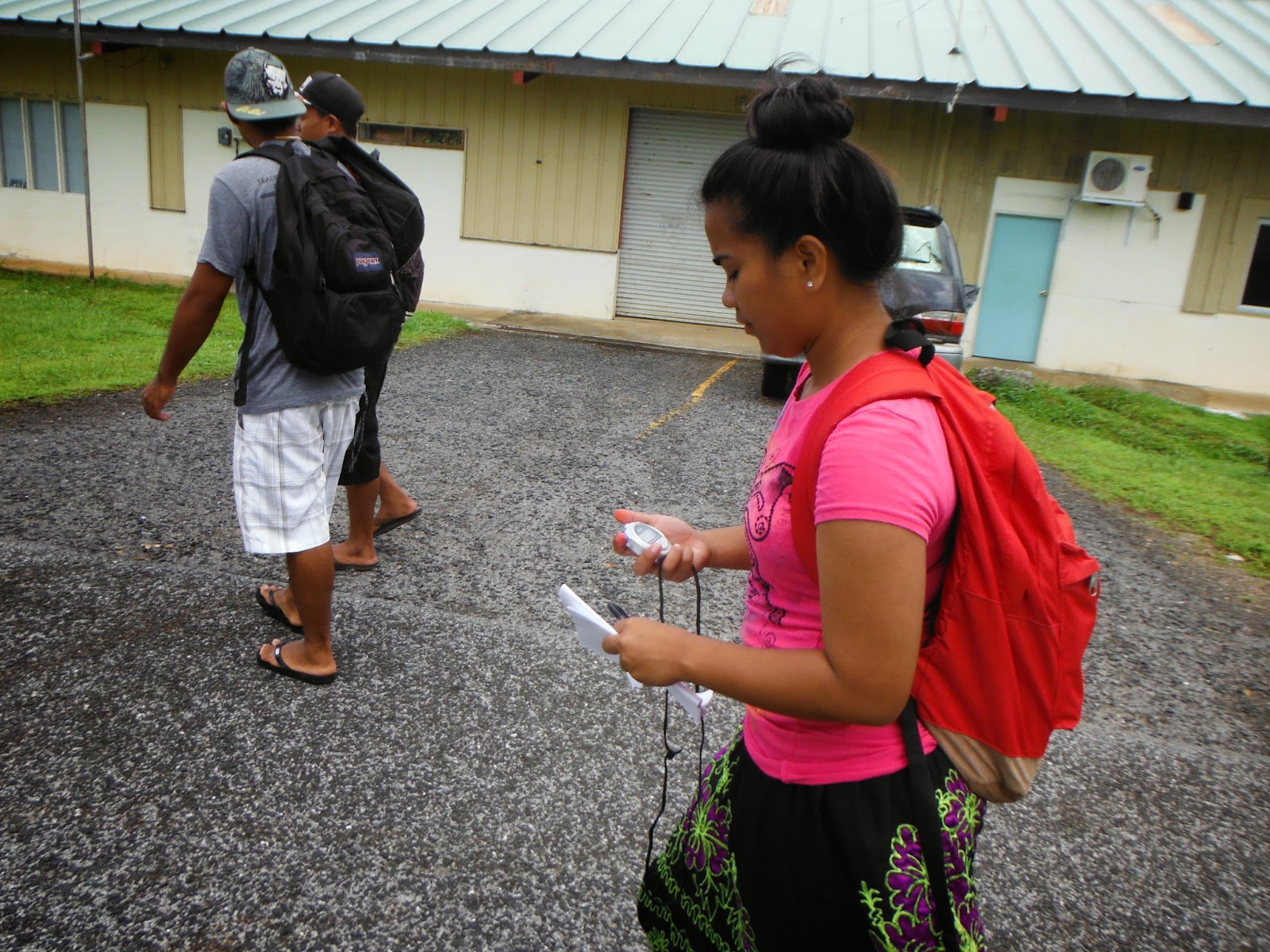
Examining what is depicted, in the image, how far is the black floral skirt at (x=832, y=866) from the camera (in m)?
1.25

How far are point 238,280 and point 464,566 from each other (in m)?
1.80

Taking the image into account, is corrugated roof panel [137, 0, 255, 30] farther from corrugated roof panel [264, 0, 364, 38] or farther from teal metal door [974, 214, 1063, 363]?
teal metal door [974, 214, 1063, 363]

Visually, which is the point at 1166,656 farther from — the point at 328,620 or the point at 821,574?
the point at 821,574

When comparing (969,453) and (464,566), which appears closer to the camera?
(969,453)

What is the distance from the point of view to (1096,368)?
13031 millimetres

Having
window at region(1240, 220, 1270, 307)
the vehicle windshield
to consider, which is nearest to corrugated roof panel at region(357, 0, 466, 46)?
the vehicle windshield

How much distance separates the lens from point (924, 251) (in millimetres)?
8039

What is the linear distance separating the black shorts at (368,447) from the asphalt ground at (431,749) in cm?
47

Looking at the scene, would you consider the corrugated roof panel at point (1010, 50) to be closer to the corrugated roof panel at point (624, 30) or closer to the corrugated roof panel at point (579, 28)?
the corrugated roof panel at point (624, 30)

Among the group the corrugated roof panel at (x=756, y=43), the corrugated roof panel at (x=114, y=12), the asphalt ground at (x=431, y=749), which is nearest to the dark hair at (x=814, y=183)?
the asphalt ground at (x=431, y=749)

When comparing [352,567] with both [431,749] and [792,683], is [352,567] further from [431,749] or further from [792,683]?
[792,683]

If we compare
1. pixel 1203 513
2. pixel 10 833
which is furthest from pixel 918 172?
pixel 10 833

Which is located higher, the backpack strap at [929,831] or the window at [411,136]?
the window at [411,136]

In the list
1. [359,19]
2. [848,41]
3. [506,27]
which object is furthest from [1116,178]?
[359,19]
